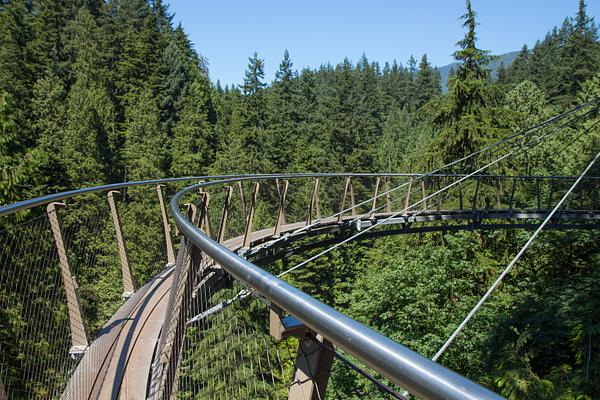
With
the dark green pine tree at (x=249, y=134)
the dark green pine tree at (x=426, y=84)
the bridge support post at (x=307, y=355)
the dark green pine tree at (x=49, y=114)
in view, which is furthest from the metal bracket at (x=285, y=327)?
the dark green pine tree at (x=426, y=84)

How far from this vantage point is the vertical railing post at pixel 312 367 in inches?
41.5

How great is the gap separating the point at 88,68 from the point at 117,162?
9.98m

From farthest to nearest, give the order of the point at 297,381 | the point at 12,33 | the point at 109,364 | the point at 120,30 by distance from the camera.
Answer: the point at 120,30, the point at 12,33, the point at 109,364, the point at 297,381

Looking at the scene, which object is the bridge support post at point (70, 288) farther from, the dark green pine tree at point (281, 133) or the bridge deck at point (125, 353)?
the dark green pine tree at point (281, 133)

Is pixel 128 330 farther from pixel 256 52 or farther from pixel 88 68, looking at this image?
pixel 256 52

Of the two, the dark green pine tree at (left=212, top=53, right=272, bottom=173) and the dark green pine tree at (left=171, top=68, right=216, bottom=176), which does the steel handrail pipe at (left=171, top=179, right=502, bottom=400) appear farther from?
the dark green pine tree at (left=171, top=68, right=216, bottom=176)

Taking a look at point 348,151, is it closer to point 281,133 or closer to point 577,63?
point 281,133

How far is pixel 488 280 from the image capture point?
47.3 feet

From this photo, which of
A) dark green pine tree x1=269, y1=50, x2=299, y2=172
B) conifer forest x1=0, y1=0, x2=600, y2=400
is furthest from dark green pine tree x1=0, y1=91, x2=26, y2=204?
dark green pine tree x1=269, y1=50, x2=299, y2=172

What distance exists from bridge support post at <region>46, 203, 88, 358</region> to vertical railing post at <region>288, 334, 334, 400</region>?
2.04 meters

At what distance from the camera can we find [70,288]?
2.64 metres

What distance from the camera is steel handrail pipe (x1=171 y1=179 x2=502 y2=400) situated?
0.53m

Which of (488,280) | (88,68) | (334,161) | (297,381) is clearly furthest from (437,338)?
(88,68)

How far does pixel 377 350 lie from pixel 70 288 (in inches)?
100
